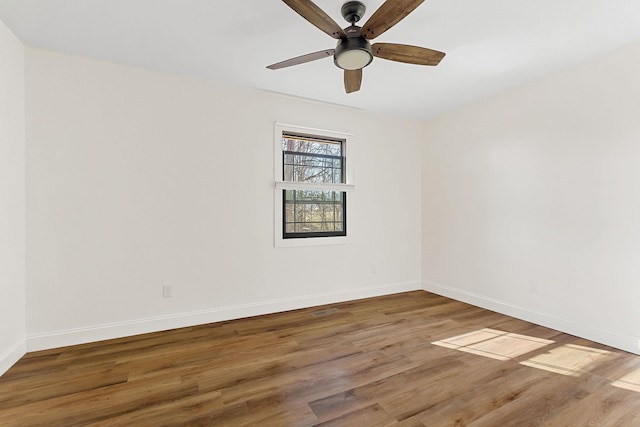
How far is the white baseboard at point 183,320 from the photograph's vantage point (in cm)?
249

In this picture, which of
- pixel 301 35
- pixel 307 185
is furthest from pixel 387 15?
pixel 307 185

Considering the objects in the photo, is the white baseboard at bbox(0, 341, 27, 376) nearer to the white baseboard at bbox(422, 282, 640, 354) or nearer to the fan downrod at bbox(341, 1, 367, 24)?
the fan downrod at bbox(341, 1, 367, 24)

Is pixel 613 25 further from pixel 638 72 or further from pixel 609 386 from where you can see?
pixel 609 386

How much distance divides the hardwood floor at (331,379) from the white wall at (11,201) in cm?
Result: 25

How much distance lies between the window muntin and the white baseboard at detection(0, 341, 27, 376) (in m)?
2.36

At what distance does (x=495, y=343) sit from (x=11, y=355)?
3.79 m

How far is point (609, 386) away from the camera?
6.27 ft

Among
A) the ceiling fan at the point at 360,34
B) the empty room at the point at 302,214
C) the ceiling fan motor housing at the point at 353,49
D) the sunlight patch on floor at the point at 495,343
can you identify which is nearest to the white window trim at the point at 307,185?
the empty room at the point at 302,214

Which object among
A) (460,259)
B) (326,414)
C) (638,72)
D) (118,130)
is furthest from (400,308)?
(118,130)

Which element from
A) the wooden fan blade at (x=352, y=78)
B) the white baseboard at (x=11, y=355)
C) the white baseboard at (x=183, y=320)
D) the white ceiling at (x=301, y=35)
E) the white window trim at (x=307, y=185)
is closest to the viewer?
the white ceiling at (x=301, y=35)

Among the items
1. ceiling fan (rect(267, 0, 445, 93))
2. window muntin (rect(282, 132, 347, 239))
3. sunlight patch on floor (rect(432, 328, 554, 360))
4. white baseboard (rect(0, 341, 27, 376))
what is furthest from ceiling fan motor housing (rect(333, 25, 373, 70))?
white baseboard (rect(0, 341, 27, 376))

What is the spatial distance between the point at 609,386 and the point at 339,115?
342 centimetres

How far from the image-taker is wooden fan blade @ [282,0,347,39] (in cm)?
154

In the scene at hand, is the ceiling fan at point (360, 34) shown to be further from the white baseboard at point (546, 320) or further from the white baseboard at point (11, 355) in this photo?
the white baseboard at point (11, 355)
